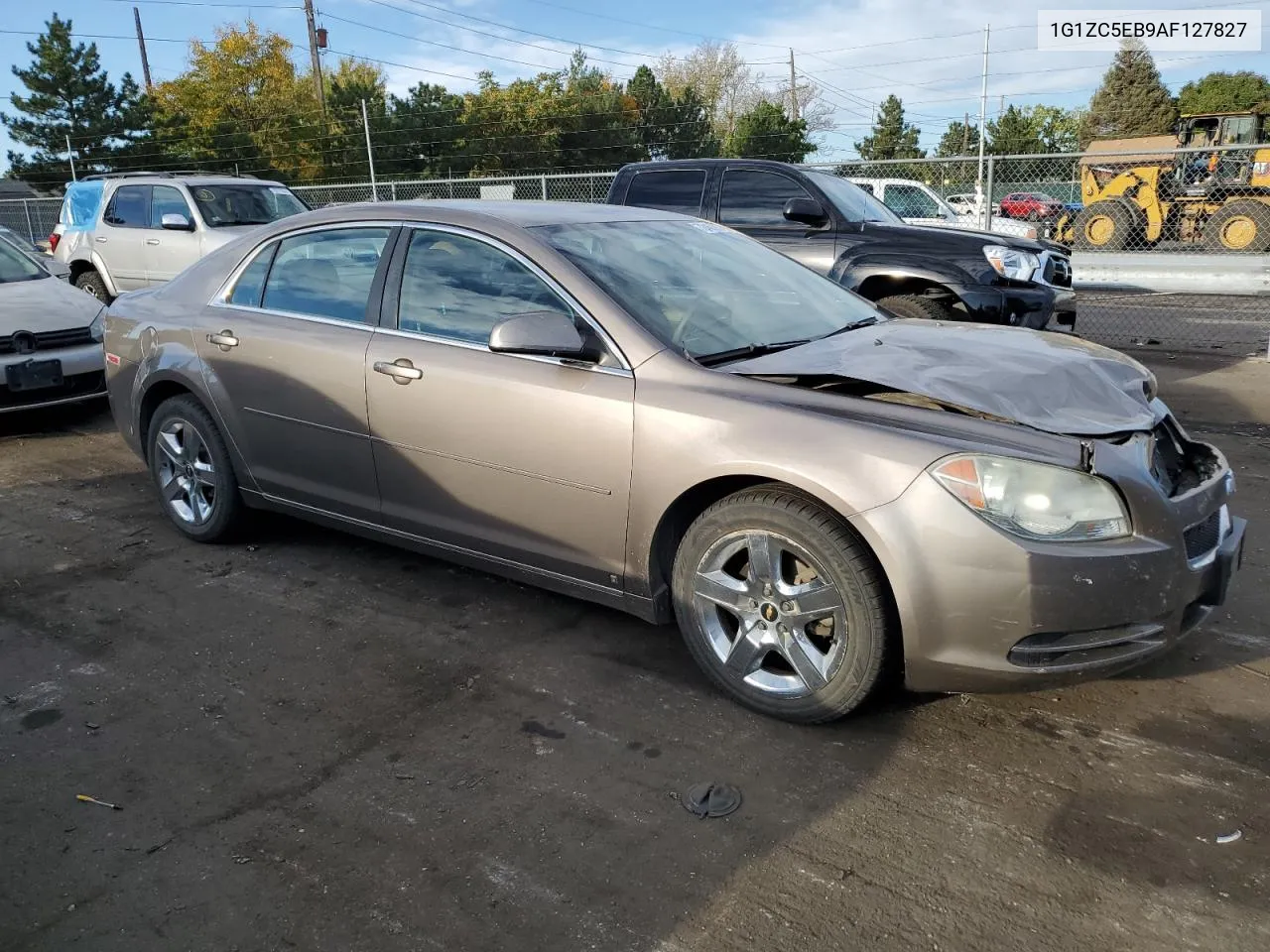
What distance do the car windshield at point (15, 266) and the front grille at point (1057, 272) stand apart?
8.07 metres

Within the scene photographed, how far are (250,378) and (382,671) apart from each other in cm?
162

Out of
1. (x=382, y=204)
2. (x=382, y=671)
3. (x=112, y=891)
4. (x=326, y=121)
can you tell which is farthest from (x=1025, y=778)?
(x=326, y=121)

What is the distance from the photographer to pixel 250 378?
445 cm

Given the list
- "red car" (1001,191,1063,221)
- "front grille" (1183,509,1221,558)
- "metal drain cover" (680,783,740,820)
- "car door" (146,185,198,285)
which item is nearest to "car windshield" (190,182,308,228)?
"car door" (146,185,198,285)

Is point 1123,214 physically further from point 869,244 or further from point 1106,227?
point 869,244

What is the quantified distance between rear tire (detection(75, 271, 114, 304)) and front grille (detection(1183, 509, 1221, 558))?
13024 millimetres

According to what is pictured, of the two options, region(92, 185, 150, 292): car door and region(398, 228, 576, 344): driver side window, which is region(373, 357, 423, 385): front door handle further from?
region(92, 185, 150, 292): car door

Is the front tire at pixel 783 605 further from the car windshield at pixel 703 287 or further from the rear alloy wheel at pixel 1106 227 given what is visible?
the rear alloy wheel at pixel 1106 227

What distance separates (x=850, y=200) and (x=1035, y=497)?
6.09m

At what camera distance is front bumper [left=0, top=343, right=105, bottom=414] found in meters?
7.02

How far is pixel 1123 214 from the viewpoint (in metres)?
20.0

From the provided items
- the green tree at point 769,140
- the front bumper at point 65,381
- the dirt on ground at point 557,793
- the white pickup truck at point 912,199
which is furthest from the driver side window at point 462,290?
the green tree at point 769,140

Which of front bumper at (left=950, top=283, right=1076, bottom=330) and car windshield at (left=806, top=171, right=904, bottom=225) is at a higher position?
car windshield at (left=806, top=171, right=904, bottom=225)

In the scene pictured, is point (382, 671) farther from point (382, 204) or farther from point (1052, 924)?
point (1052, 924)
